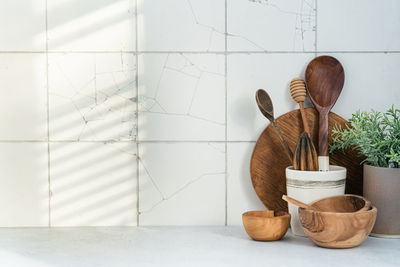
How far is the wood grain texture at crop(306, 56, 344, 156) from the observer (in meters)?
1.09

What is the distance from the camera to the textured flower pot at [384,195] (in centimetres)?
98

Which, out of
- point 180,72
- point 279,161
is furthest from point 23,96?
point 279,161

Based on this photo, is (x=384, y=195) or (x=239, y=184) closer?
(x=384, y=195)

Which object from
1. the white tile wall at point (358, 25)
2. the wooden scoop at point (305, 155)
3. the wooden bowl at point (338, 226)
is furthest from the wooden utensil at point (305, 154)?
the white tile wall at point (358, 25)

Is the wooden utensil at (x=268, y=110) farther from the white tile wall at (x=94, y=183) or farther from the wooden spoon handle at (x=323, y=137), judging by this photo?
the white tile wall at (x=94, y=183)

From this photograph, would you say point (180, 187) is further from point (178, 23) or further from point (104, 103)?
point (178, 23)

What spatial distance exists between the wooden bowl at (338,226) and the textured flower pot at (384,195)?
6cm

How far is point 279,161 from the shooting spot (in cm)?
112

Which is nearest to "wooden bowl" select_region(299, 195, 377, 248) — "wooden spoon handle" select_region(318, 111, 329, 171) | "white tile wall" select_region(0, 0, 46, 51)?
"wooden spoon handle" select_region(318, 111, 329, 171)

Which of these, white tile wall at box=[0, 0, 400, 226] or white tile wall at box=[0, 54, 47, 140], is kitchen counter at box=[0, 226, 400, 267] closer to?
white tile wall at box=[0, 0, 400, 226]

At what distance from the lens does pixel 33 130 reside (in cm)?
114

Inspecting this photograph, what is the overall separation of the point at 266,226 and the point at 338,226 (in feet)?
0.52

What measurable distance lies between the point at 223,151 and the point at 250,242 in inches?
9.9

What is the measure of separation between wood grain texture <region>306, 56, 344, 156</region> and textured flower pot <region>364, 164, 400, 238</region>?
0.60ft
